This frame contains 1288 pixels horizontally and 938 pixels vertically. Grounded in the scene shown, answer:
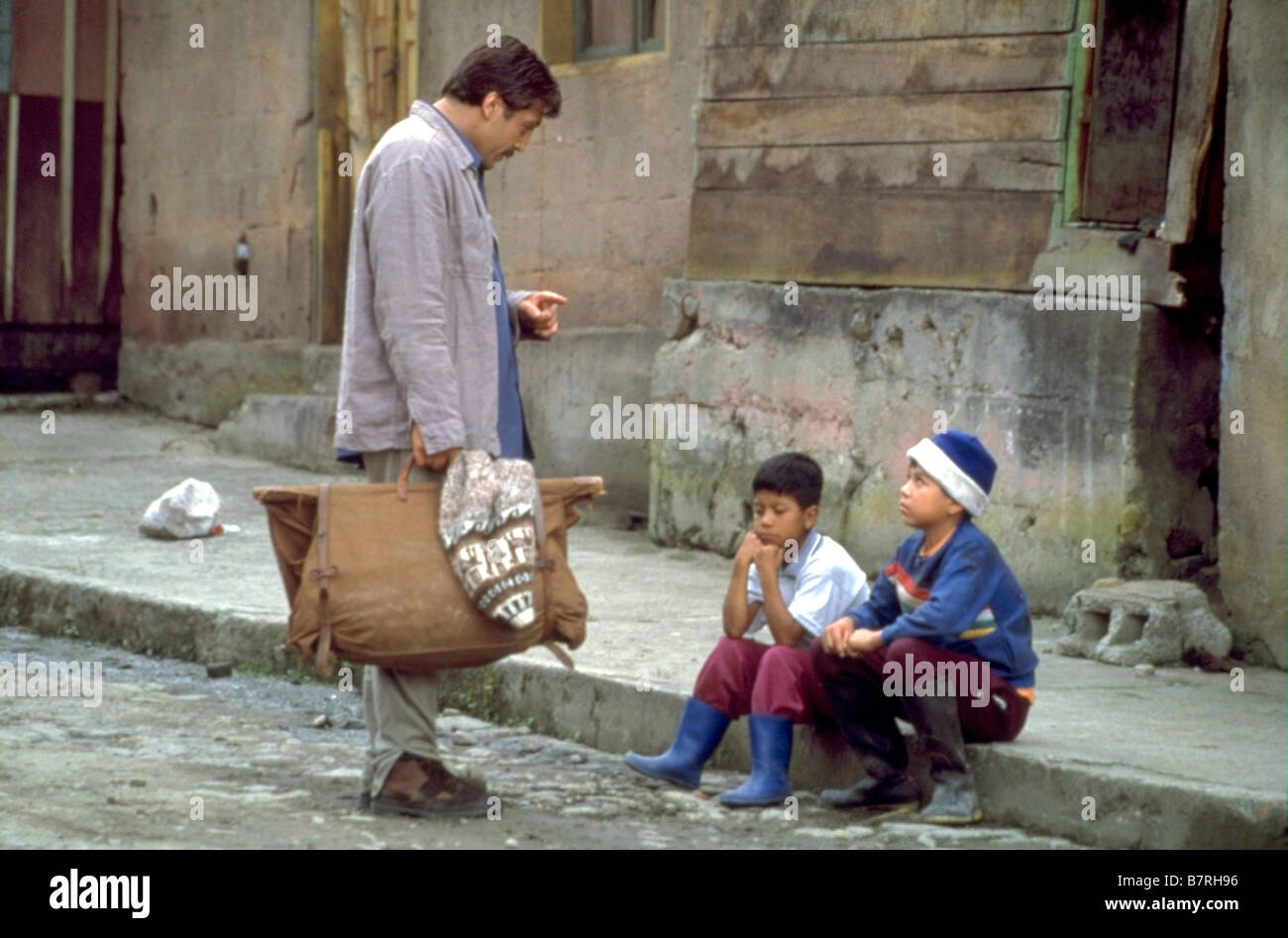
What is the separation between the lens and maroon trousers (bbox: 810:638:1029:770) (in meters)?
5.11

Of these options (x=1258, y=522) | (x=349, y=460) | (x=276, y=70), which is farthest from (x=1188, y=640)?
(x=276, y=70)

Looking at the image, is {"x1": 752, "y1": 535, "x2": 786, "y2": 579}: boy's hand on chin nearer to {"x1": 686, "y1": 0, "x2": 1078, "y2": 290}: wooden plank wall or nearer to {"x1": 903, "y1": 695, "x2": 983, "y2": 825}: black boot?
{"x1": 903, "y1": 695, "x2": 983, "y2": 825}: black boot

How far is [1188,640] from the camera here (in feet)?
21.5

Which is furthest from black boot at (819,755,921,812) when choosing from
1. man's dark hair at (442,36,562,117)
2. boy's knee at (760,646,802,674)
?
man's dark hair at (442,36,562,117)

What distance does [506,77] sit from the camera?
496 centimetres

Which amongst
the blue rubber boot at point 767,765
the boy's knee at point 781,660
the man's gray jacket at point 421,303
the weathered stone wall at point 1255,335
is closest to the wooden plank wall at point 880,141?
the weathered stone wall at point 1255,335

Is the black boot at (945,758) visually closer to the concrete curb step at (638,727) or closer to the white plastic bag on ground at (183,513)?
the concrete curb step at (638,727)

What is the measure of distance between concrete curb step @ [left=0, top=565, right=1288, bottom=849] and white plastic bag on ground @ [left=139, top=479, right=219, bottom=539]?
2.98ft

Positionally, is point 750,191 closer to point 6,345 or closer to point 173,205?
point 173,205

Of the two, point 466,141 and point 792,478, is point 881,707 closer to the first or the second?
point 792,478

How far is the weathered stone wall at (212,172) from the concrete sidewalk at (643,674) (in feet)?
6.25

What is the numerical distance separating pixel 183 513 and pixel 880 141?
322 centimetres

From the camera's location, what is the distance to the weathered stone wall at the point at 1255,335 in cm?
654

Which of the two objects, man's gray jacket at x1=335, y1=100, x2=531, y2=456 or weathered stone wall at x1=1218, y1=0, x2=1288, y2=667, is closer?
man's gray jacket at x1=335, y1=100, x2=531, y2=456
